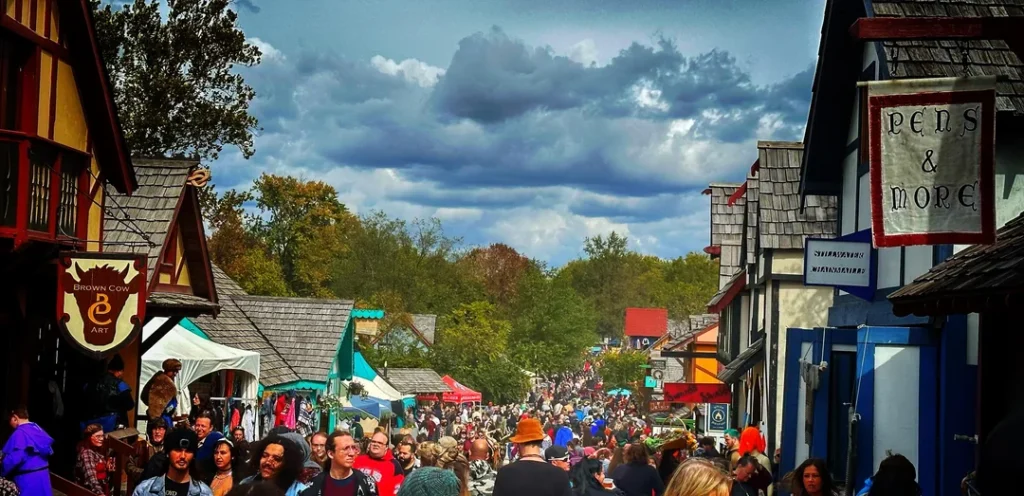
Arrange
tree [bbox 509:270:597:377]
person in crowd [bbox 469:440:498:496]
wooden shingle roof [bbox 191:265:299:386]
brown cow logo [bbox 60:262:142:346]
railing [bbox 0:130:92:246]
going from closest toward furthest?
1. railing [bbox 0:130:92:246]
2. person in crowd [bbox 469:440:498:496]
3. brown cow logo [bbox 60:262:142:346]
4. wooden shingle roof [bbox 191:265:299:386]
5. tree [bbox 509:270:597:377]

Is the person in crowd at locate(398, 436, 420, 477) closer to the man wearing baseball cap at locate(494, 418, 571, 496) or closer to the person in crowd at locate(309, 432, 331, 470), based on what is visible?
the person in crowd at locate(309, 432, 331, 470)

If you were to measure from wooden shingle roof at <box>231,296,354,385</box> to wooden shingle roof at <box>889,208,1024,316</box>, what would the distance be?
26.1 m

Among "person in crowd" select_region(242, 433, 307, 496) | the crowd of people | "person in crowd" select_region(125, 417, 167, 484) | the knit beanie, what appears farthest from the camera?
"person in crowd" select_region(125, 417, 167, 484)

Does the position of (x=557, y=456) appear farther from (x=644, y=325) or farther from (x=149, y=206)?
(x=644, y=325)

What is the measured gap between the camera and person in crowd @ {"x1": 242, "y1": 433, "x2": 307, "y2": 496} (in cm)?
998

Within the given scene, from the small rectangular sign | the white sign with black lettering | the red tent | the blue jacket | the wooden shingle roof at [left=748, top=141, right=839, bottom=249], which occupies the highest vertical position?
the wooden shingle roof at [left=748, top=141, right=839, bottom=249]

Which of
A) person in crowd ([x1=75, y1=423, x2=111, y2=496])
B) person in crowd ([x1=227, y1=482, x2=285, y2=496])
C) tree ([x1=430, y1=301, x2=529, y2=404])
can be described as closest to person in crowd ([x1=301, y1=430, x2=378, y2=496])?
person in crowd ([x1=227, y1=482, x2=285, y2=496])

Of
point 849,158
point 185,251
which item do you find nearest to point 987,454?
point 849,158

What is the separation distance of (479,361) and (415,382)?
2145 centimetres

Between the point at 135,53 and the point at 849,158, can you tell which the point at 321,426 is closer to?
the point at 135,53

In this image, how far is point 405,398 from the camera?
5209cm

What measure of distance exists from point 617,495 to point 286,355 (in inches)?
1003

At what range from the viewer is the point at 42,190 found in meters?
16.1

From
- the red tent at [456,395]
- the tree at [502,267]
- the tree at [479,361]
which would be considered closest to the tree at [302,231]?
the tree at [479,361]
